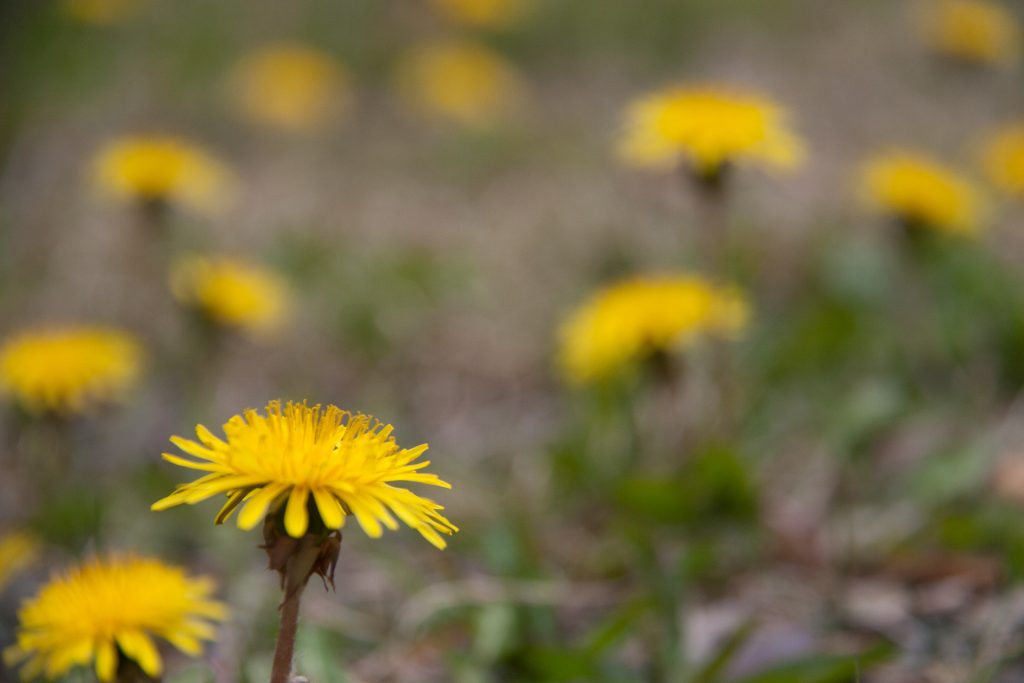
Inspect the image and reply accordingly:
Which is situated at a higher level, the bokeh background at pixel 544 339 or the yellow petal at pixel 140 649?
the bokeh background at pixel 544 339

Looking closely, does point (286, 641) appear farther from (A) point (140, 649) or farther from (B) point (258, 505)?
(A) point (140, 649)

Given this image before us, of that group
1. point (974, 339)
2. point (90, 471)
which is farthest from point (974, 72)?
point (90, 471)

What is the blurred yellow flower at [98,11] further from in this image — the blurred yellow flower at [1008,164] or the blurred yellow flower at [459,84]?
the blurred yellow flower at [1008,164]

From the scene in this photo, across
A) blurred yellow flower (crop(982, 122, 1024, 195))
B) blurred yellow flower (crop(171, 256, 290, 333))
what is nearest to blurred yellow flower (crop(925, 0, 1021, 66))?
blurred yellow flower (crop(982, 122, 1024, 195))

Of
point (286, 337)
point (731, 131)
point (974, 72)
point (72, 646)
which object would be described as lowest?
point (72, 646)

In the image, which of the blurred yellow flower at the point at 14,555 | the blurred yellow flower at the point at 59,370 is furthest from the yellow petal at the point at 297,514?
the blurred yellow flower at the point at 59,370

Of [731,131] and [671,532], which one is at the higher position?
[731,131]

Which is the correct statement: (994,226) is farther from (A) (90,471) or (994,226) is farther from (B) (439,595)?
(A) (90,471)
